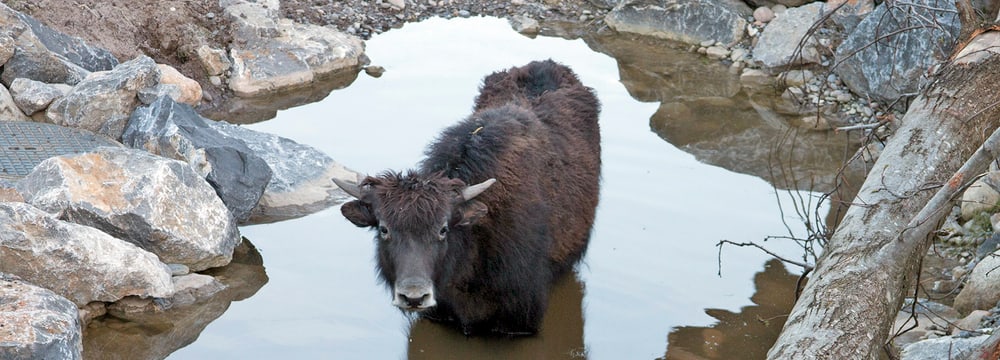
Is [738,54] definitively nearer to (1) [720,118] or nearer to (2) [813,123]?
(1) [720,118]

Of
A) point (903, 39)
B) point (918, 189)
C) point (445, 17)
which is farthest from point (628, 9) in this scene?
point (918, 189)

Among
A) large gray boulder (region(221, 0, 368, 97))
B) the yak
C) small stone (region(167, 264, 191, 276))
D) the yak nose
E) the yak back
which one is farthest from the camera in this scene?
large gray boulder (region(221, 0, 368, 97))

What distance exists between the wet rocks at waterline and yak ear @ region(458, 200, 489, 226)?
88.2 inches

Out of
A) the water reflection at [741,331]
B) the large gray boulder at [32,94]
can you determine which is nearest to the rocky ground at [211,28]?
the large gray boulder at [32,94]

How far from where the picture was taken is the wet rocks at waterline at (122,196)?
6902mm

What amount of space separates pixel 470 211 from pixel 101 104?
4.47 meters

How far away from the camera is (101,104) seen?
9.27 meters

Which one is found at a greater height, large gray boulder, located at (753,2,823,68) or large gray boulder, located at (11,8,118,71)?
large gray boulder, located at (753,2,823,68)

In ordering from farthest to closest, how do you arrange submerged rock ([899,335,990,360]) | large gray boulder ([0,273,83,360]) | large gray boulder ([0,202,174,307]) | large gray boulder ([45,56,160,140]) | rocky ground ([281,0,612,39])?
rocky ground ([281,0,612,39])
large gray boulder ([45,56,160,140])
large gray boulder ([0,202,174,307])
large gray boulder ([0,273,83,360])
submerged rock ([899,335,990,360])

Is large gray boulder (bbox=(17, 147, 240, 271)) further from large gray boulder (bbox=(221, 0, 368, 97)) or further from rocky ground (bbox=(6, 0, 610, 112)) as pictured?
large gray boulder (bbox=(221, 0, 368, 97))

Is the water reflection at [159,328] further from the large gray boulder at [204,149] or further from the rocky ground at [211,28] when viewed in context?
the rocky ground at [211,28]

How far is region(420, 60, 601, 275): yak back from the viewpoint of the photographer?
663 centimetres

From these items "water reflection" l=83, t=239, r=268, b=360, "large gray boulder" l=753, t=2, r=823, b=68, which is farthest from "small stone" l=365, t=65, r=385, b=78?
"water reflection" l=83, t=239, r=268, b=360

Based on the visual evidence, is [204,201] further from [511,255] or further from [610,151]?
[610,151]
